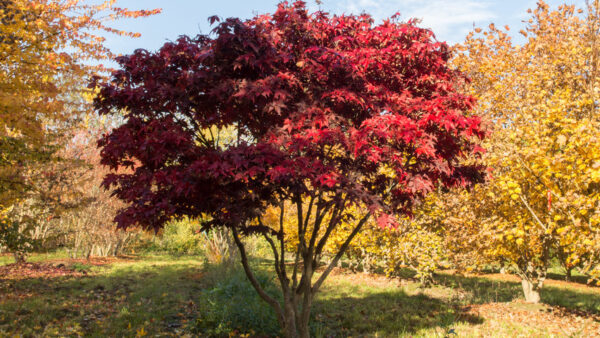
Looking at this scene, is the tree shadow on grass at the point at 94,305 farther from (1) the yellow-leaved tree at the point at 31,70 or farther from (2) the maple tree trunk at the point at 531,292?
(2) the maple tree trunk at the point at 531,292

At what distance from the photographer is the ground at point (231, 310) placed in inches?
251

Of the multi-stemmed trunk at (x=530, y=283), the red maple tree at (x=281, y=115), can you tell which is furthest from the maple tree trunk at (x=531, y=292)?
the red maple tree at (x=281, y=115)

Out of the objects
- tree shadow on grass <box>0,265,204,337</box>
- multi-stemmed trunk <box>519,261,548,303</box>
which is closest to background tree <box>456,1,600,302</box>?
multi-stemmed trunk <box>519,261,548,303</box>

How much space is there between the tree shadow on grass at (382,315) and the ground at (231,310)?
0.02 m

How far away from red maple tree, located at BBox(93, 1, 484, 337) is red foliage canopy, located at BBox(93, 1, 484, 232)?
2 centimetres

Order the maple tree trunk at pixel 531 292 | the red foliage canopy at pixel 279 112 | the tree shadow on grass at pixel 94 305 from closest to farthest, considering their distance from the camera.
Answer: the red foliage canopy at pixel 279 112
the tree shadow on grass at pixel 94 305
the maple tree trunk at pixel 531 292

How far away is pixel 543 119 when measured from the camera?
7.41 metres

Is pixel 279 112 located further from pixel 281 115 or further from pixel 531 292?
pixel 531 292

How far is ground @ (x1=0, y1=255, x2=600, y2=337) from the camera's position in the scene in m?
6.37

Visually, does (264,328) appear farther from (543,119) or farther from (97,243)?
(97,243)

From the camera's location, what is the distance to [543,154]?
711 cm

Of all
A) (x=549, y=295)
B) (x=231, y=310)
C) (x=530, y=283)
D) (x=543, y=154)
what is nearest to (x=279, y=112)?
(x=231, y=310)

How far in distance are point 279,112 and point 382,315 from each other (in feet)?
18.9

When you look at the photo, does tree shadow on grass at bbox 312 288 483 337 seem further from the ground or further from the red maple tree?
the red maple tree
